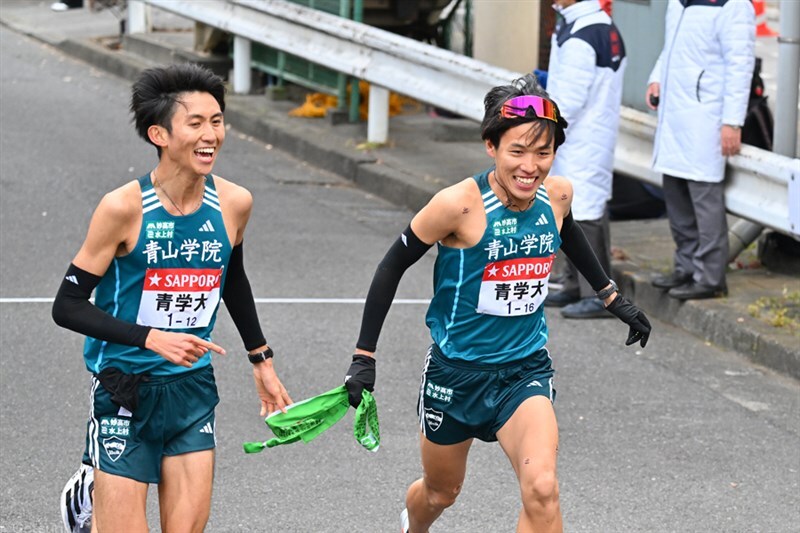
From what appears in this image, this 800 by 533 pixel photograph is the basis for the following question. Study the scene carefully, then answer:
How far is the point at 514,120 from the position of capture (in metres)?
4.55

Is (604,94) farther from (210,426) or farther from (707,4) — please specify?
(210,426)

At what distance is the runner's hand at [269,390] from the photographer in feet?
15.1

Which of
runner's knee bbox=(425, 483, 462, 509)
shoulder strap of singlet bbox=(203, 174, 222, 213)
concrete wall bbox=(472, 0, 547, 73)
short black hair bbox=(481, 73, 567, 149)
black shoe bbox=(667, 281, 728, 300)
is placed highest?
short black hair bbox=(481, 73, 567, 149)

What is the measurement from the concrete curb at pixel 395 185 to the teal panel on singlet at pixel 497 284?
3179 millimetres

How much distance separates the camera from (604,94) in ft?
28.0

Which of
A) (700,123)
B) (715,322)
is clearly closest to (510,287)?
(715,322)

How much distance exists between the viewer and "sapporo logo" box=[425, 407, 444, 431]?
15.7ft

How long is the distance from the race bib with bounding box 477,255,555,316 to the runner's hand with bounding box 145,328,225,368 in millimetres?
1024

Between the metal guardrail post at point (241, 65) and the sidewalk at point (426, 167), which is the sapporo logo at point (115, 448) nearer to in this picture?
the sidewalk at point (426, 167)

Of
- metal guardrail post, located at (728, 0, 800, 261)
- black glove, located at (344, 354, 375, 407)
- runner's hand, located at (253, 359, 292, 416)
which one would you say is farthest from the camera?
metal guardrail post, located at (728, 0, 800, 261)

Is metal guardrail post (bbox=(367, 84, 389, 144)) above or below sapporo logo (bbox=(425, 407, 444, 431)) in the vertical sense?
below

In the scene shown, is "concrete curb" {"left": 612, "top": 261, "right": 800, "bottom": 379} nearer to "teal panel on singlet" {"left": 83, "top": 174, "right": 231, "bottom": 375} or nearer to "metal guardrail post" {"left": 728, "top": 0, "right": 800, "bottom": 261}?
"metal guardrail post" {"left": 728, "top": 0, "right": 800, "bottom": 261}

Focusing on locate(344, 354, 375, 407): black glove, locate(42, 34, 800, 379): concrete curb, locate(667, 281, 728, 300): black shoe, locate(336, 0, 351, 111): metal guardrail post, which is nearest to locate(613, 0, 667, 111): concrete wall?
locate(42, 34, 800, 379): concrete curb

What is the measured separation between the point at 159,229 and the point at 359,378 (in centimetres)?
79
